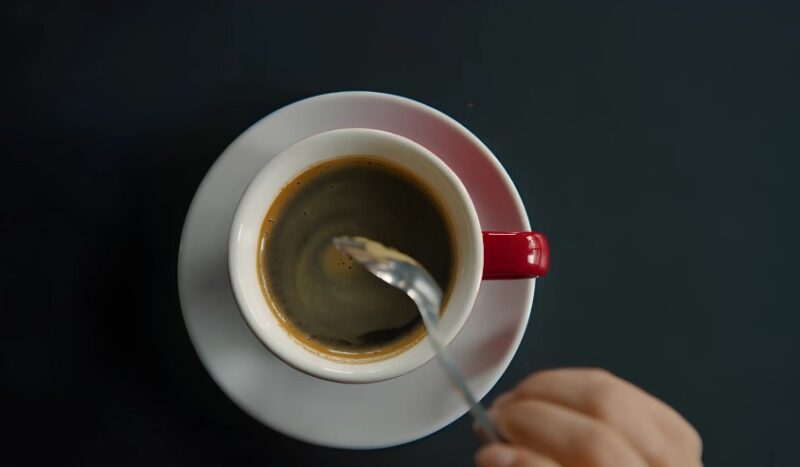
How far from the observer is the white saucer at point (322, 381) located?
42.1 inches

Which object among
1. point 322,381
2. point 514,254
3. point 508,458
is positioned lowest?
point 508,458

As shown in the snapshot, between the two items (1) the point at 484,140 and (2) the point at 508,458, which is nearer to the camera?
(2) the point at 508,458

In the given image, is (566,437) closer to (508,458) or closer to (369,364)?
(508,458)

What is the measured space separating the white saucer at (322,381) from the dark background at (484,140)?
6.1 inches

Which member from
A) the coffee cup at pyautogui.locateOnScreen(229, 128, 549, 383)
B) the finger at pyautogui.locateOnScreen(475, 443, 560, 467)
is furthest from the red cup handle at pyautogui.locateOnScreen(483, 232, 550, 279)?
the finger at pyautogui.locateOnScreen(475, 443, 560, 467)

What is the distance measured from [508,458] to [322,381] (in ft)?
1.21

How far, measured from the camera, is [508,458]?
82cm

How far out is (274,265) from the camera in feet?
3.68

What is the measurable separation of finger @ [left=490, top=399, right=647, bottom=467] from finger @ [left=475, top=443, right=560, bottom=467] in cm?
3

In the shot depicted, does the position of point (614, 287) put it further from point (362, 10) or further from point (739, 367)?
point (362, 10)

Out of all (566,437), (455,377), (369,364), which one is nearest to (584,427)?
(566,437)

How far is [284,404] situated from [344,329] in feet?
0.47

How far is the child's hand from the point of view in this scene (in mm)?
846

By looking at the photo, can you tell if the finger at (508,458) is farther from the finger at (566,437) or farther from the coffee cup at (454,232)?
the coffee cup at (454,232)
